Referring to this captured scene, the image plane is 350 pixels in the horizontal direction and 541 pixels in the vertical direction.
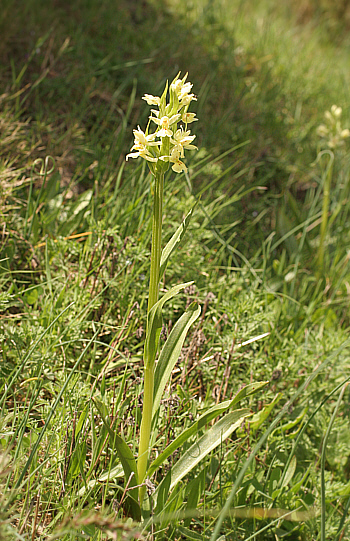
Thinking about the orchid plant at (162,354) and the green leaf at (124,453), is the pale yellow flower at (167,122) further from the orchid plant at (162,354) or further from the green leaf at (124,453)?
the green leaf at (124,453)

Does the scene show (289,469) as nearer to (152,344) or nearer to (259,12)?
(152,344)

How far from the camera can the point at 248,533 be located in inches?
53.0

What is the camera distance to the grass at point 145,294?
1.26 m

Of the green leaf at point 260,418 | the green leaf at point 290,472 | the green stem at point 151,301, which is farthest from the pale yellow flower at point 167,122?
the green leaf at point 290,472

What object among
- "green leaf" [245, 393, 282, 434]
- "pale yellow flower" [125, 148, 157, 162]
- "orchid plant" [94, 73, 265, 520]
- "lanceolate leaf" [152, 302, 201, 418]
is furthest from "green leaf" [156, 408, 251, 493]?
"pale yellow flower" [125, 148, 157, 162]

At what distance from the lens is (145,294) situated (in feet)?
6.06

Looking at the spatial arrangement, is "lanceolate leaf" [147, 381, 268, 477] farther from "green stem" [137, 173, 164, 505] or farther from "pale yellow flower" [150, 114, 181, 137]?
"pale yellow flower" [150, 114, 181, 137]

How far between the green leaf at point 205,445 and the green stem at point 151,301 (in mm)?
87

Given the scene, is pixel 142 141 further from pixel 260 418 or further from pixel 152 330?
pixel 260 418

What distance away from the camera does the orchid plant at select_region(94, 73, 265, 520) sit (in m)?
1.12

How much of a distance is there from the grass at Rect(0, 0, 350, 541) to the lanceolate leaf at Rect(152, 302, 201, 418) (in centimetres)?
14

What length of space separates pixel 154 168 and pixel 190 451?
2.77 feet

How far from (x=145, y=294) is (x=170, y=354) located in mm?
548

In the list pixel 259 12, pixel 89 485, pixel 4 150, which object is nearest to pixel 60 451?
pixel 89 485
